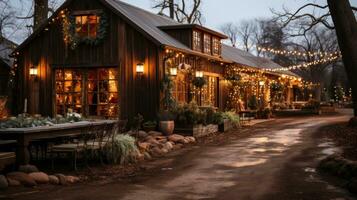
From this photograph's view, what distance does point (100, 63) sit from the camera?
2148 cm

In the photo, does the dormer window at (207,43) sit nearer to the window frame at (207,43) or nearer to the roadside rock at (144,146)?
the window frame at (207,43)

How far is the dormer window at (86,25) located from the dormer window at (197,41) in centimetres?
500

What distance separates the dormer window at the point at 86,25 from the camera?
21.7m

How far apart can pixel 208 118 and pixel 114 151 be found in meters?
9.31

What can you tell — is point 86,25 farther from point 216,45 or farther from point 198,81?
point 216,45

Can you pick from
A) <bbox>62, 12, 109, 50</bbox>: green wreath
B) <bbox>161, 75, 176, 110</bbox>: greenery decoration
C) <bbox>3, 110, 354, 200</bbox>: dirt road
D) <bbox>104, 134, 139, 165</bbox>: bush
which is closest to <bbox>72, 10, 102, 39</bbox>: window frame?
<bbox>62, 12, 109, 50</bbox>: green wreath

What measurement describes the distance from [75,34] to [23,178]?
41.3 feet

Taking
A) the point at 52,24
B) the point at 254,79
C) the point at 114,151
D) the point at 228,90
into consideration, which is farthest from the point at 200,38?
the point at 114,151

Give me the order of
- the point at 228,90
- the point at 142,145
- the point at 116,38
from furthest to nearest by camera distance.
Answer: the point at 228,90 → the point at 116,38 → the point at 142,145

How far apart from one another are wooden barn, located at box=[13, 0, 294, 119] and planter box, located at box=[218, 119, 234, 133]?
7.12 ft

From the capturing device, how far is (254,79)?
33.8 meters

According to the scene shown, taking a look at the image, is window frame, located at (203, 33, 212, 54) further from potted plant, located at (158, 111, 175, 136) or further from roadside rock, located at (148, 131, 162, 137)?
roadside rock, located at (148, 131, 162, 137)

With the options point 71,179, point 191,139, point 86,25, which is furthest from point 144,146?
point 86,25

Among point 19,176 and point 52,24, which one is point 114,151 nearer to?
point 19,176
